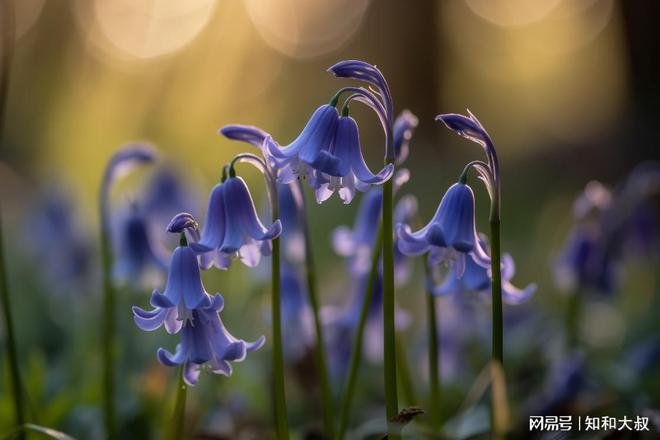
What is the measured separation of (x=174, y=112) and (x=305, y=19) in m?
12.3

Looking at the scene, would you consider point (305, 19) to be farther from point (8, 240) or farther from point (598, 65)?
point (8, 240)

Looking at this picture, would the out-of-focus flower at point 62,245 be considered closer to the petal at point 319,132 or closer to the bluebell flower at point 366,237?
the bluebell flower at point 366,237

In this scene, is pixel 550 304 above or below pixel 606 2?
below

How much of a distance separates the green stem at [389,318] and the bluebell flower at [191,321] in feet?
1.10

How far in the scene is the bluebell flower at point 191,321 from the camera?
187cm

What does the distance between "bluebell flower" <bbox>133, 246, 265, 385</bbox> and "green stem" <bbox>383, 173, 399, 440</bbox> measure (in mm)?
334

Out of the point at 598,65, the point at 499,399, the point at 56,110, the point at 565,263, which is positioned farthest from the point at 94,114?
the point at 598,65

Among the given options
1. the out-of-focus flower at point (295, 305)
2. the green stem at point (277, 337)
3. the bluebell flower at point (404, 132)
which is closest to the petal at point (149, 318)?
the green stem at point (277, 337)

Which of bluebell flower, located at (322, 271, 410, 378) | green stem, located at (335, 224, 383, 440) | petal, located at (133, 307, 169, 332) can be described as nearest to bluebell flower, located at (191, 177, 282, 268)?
petal, located at (133, 307, 169, 332)

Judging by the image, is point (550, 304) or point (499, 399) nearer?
point (499, 399)

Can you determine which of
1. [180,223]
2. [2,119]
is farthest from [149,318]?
[2,119]

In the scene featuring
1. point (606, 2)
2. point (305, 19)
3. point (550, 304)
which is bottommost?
point (550, 304)

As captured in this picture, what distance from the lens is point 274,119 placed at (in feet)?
52.1

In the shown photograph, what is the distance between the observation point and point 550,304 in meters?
6.67
